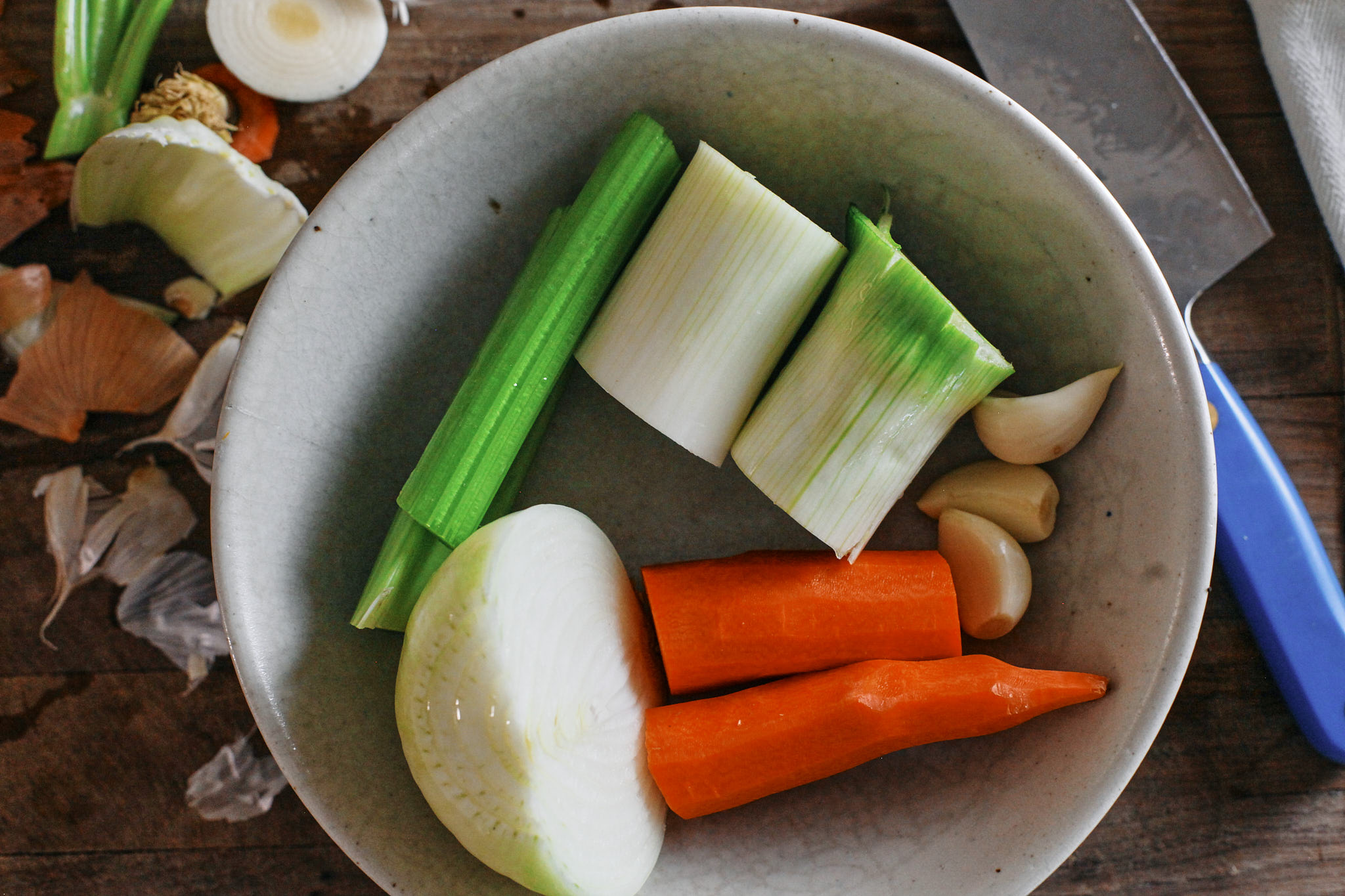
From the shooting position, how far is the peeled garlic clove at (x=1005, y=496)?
0.97 meters

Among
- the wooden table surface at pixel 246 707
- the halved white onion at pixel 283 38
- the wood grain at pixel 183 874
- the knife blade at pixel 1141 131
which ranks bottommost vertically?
the wood grain at pixel 183 874

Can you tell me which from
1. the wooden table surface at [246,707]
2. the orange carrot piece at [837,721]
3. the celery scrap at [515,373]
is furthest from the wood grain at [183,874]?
the orange carrot piece at [837,721]

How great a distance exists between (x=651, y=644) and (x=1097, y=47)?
3.23 feet

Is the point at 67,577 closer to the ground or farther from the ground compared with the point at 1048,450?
closer to the ground

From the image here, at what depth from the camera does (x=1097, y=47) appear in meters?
1.07

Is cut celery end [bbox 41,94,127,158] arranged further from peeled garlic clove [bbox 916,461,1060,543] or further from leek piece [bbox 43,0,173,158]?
peeled garlic clove [bbox 916,461,1060,543]

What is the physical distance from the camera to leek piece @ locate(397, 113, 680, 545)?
3.05 feet

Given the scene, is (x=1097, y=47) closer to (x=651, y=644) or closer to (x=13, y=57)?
(x=651, y=644)

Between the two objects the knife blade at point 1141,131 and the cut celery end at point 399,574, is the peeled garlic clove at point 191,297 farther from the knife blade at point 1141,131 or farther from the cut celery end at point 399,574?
the knife blade at point 1141,131

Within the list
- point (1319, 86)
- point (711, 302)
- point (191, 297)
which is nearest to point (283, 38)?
point (191, 297)

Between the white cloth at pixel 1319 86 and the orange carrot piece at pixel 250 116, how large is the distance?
4.56 ft

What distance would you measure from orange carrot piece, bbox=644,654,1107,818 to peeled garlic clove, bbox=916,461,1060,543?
0.56ft

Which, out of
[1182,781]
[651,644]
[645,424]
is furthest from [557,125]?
[1182,781]

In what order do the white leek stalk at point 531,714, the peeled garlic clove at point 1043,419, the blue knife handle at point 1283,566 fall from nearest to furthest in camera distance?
the white leek stalk at point 531,714
the peeled garlic clove at point 1043,419
the blue knife handle at point 1283,566
